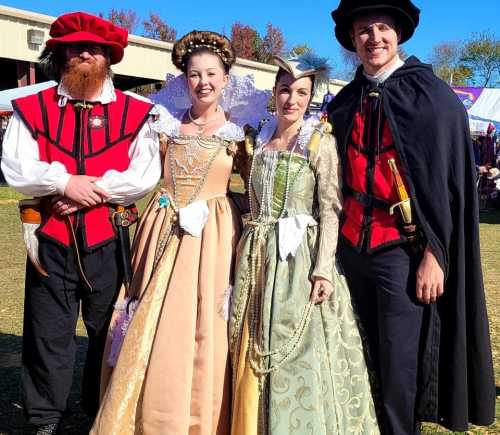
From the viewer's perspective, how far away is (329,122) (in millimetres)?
2521

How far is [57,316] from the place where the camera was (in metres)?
2.60

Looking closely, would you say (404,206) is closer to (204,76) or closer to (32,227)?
(204,76)

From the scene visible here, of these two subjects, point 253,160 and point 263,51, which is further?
point 263,51

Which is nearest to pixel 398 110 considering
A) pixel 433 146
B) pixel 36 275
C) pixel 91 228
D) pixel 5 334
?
pixel 433 146

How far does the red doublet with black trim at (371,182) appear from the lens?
7.57ft

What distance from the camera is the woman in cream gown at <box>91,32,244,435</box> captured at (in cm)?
234

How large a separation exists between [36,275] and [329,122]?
4.57ft

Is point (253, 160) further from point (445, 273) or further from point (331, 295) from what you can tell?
point (445, 273)

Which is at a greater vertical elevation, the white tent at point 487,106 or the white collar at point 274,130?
the white tent at point 487,106

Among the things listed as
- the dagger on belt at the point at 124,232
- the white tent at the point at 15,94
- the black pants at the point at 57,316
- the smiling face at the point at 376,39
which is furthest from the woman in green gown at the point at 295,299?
the white tent at the point at 15,94

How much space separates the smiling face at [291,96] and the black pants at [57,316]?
3.01ft

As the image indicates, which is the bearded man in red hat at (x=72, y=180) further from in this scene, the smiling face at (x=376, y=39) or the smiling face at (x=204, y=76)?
the smiling face at (x=376, y=39)

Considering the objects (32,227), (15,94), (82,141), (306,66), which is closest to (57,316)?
(32,227)

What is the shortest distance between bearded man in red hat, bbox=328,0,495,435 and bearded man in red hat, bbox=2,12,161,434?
93 cm
